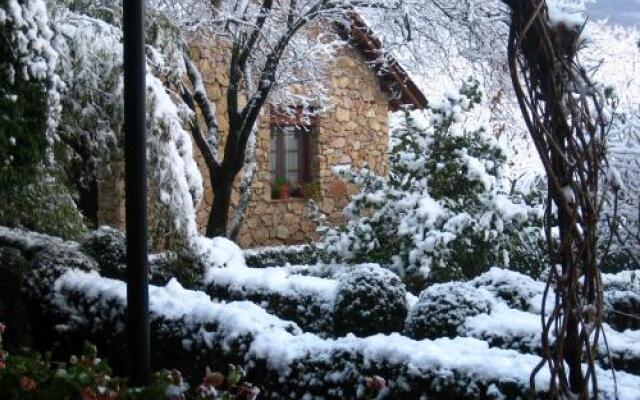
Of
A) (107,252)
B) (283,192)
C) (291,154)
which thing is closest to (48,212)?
(107,252)

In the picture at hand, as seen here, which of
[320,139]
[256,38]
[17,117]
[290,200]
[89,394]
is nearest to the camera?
[89,394]

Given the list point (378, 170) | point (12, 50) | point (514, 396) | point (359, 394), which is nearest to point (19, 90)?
point (12, 50)

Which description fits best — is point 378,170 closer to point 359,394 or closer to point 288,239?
point 288,239

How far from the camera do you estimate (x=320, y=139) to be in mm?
12570

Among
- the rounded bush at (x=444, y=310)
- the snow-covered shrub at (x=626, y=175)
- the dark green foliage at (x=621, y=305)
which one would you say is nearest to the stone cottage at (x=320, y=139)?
the snow-covered shrub at (x=626, y=175)

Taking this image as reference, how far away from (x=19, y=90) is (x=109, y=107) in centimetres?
163

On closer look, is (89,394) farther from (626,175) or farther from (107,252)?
(626,175)

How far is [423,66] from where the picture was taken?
1088cm

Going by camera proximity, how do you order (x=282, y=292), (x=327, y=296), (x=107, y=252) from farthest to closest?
1. (x=107, y=252)
2. (x=282, y=292)
3. (x=327, y=296)

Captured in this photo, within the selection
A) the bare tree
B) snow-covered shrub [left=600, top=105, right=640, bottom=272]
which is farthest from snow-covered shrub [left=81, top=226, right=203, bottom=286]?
snow-covered shrub [left=600, top=105, right=640, bottom=272]

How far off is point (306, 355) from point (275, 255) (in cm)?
750

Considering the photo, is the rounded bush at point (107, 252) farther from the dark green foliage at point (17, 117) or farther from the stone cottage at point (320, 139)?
the stone cottage at point (320, 139)

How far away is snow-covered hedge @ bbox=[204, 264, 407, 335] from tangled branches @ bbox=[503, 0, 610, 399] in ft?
10.3

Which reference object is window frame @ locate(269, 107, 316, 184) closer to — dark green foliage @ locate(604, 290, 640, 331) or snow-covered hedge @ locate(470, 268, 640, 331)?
snow-covered hedge @ locate(470, 268, 640, 331)
